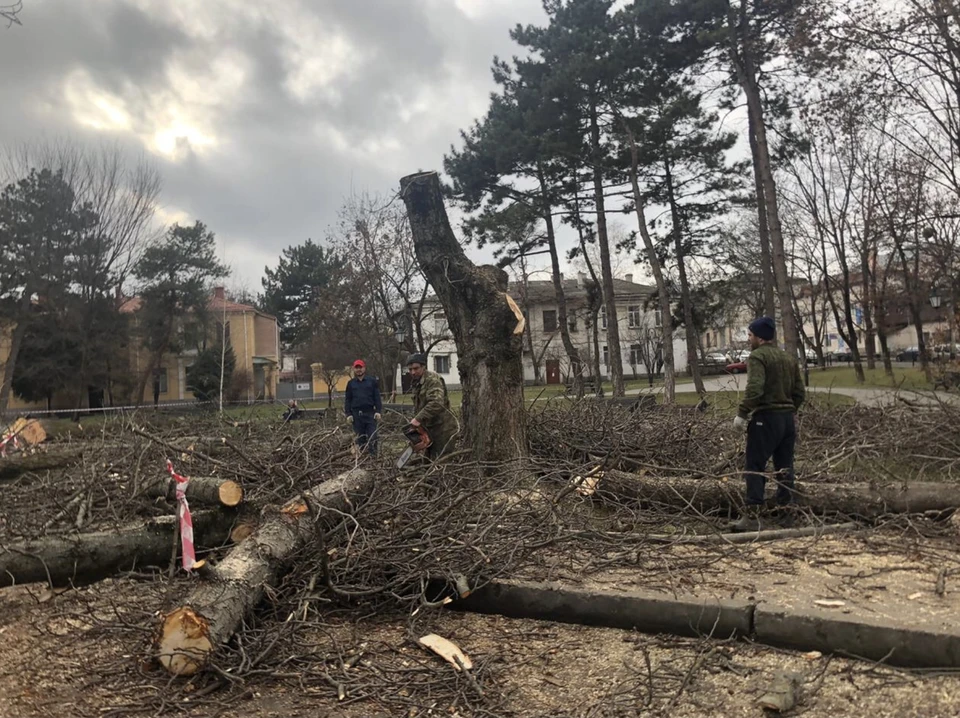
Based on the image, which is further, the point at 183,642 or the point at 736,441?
the point at 736,441

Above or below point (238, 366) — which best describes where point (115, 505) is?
below

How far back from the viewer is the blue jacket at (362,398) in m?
9.62

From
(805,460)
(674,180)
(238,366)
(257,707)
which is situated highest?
(674,180)

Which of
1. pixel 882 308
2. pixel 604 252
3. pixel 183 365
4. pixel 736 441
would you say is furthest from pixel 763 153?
pixel 183 365

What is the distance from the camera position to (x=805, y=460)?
680cm

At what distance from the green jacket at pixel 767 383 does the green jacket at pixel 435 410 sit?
8.75 feet

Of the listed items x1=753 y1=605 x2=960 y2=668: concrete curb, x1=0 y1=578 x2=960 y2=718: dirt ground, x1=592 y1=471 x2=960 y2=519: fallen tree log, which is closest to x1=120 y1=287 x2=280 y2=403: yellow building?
x1=592 y1=471 x2=960 y2=519: fallen tree log

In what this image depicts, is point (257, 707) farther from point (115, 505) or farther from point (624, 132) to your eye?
point (624, 132)

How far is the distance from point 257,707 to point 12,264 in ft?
110

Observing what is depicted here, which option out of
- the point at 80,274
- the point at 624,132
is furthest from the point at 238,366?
the point at 624,132

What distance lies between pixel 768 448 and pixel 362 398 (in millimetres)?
5611

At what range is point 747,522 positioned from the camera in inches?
208

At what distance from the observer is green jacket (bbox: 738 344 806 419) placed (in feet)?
17.5

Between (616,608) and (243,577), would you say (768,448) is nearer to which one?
(616,608)
